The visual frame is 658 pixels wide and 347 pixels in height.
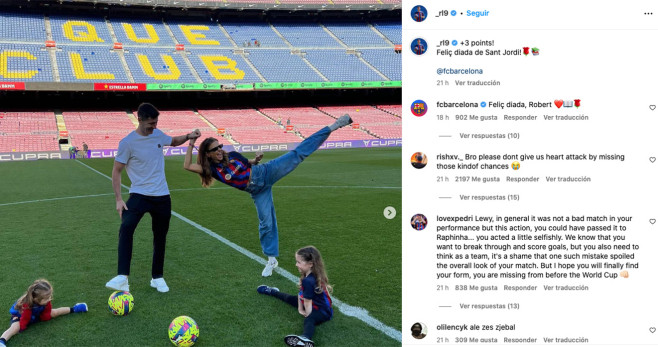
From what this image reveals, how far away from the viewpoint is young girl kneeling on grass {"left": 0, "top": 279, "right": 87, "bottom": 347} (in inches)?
167

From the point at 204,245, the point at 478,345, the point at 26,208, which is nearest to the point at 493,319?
the point at 478,345

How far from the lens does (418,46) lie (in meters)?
2.68

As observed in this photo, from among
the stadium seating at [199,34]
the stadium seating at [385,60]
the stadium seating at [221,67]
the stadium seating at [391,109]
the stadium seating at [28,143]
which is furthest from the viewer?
the stadium seating at [391,109]

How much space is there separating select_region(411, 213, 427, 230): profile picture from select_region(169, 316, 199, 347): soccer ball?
2338 millimetres

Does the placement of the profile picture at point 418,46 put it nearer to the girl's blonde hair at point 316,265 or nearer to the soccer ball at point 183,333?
the girl's blonde hair at point 316,265

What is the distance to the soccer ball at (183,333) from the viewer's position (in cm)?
388

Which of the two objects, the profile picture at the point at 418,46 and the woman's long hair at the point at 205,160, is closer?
the profile picture at the point at 418,46

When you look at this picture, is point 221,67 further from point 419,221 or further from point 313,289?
point 419,221

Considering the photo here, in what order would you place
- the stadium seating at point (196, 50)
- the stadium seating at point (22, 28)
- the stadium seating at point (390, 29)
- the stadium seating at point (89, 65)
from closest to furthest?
1. the stadium seating at point (89, 65)
2. the stadium seating at point (196, 50)
3. the stadium seating at point (22, 28)
4. the stadium seating at point (390, 29)

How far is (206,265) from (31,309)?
7.42 feet

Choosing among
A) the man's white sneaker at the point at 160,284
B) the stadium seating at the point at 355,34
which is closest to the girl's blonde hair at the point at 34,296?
the man's white sneaker at the point at 160,284

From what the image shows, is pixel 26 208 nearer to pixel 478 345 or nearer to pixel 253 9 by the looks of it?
pixel 478 345

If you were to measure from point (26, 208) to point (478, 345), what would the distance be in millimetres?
11740

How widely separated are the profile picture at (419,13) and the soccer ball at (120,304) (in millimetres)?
3860
